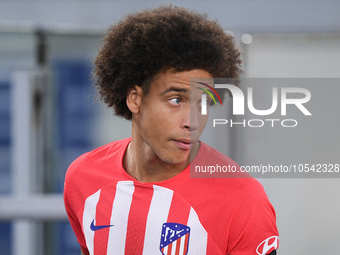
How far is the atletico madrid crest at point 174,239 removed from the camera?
172 centimetres

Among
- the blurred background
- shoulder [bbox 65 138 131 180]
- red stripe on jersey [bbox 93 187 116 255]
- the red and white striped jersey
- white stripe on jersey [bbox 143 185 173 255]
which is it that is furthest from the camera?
the blurred background

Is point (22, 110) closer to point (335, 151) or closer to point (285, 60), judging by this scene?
point (285, 60)

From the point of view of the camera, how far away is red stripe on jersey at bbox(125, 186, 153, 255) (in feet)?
5.85

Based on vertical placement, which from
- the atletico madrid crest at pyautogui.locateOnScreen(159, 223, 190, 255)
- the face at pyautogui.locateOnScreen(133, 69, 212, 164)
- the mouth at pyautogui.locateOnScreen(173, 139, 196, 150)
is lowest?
the atletico madrid crest at pyautogui.locateOnScreen(159, 223, 190, 255)

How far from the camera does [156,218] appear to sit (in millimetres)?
1765

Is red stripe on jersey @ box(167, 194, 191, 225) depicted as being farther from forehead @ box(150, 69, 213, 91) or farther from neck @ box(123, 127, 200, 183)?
forehead @ box(150, 69, 213, 91)

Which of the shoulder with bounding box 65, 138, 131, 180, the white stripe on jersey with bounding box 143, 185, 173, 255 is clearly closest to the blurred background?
the shoulder with bounding box 65, 138, 131, 180

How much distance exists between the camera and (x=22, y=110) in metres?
3.53

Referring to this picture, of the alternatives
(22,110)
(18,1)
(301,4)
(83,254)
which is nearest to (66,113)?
(22,110)

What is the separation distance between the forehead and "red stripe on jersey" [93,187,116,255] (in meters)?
0.49

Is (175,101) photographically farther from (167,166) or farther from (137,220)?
(137,220)

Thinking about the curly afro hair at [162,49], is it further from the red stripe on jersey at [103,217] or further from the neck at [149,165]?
the red stripe on jersey at [103,217]

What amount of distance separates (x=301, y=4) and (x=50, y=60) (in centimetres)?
186

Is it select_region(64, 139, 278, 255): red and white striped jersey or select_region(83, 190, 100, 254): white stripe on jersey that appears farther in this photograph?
select_region(83, 190, 100, 254): white stripe on jersey
